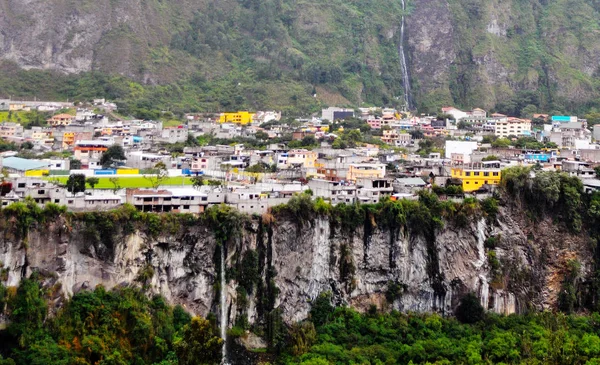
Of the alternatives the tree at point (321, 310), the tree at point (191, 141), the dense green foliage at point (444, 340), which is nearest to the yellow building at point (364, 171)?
the tree at point (321, 310)

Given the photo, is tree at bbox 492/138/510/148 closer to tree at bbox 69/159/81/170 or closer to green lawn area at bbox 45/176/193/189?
green lawn area at bbox 45/176/193/189

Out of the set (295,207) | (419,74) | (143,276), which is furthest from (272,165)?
(419,74)

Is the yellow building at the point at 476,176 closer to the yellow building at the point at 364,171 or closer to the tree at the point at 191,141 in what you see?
the yellow building at the point at 364,171

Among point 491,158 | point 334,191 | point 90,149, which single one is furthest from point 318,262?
point 90,149

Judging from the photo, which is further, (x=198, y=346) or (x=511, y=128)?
(x=511, y=128)

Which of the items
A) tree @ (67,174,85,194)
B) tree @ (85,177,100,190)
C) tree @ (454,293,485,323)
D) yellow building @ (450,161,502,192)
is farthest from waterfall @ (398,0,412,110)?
tree @ (67,174,85,194)

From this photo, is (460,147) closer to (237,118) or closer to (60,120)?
(237,118)
